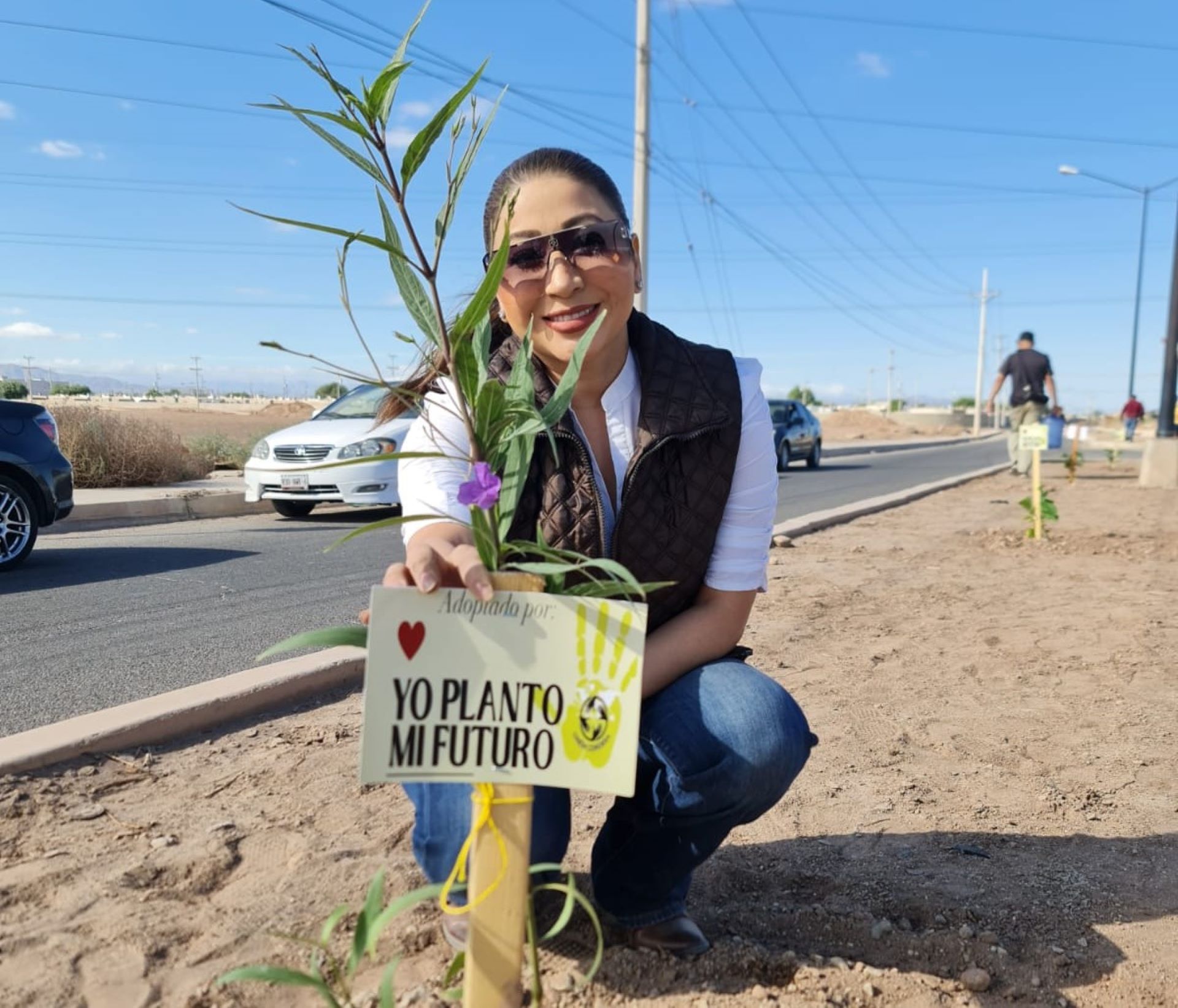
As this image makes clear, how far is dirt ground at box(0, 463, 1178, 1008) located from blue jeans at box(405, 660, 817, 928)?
0.46 feet

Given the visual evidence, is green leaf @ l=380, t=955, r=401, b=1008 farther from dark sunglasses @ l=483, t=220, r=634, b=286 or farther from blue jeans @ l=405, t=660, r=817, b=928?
dark sunglasses @ l=483, t=220, r=634, b=286

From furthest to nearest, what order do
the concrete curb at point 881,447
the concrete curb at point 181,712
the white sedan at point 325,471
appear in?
the concrete curb at point 881,447
the white sedan at point 325,471
the concrete curb at point 181,712

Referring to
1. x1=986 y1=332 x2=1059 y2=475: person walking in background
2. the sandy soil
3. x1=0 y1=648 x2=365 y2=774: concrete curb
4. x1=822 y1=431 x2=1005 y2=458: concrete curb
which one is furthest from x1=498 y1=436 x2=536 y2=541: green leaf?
the sandy soil

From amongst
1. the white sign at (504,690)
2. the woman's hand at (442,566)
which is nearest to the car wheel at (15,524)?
the woman's hand at (442,566)

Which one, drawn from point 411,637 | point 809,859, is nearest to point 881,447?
point 809,859

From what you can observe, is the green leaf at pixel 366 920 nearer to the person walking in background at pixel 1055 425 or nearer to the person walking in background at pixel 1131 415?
the person walking in background at pixel 1055 425

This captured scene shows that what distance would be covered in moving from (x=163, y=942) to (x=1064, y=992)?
1630 mm

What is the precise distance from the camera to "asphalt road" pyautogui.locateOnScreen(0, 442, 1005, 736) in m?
3.83

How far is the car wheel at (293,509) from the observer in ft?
33.4

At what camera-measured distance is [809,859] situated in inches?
92.6

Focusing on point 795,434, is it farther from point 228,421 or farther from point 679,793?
point 228,421

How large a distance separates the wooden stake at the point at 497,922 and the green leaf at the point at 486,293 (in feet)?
1.11

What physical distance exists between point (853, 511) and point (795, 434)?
10.0 meters

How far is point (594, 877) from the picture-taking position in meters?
2.07
